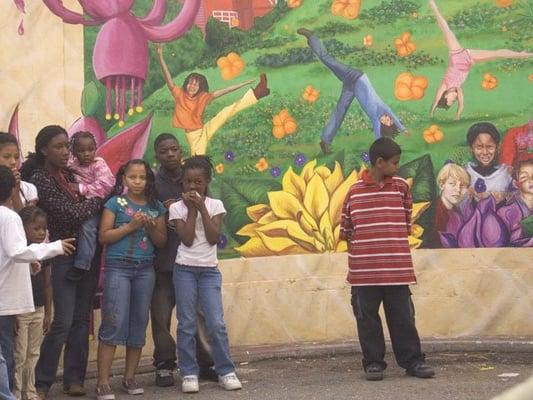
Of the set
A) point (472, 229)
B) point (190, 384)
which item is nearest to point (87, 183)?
point (190, 384)

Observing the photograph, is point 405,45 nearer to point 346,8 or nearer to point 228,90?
point 346,8

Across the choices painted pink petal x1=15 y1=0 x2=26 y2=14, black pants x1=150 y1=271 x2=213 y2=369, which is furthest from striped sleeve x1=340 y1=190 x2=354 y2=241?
painted pink petal x1=15 y1=0 x2=26 y2=14

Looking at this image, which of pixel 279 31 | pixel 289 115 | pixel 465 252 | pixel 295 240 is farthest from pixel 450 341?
pixel 279 31

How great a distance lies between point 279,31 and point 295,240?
1.60 m

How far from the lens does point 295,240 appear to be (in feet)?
29.7

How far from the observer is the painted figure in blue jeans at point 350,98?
9109 mm

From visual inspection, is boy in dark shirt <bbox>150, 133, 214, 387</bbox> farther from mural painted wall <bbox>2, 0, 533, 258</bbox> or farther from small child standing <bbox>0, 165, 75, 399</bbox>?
small child standing <bbox>0, 165, 75, 399</bbox>

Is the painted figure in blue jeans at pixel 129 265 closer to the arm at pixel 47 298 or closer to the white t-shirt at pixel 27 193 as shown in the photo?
the arm at pixel 47 298

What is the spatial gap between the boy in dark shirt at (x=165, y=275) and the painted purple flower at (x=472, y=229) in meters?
2.30

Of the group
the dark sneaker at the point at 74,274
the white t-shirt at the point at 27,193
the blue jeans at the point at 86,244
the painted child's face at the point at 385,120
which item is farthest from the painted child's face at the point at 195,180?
the painted child's face at the point at 385,120

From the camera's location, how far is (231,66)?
8945 mm

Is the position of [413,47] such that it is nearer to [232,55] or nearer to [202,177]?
[232,55]

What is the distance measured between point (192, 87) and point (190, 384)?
7.91 ft

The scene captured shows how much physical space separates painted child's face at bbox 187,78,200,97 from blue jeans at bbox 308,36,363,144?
95 cm
